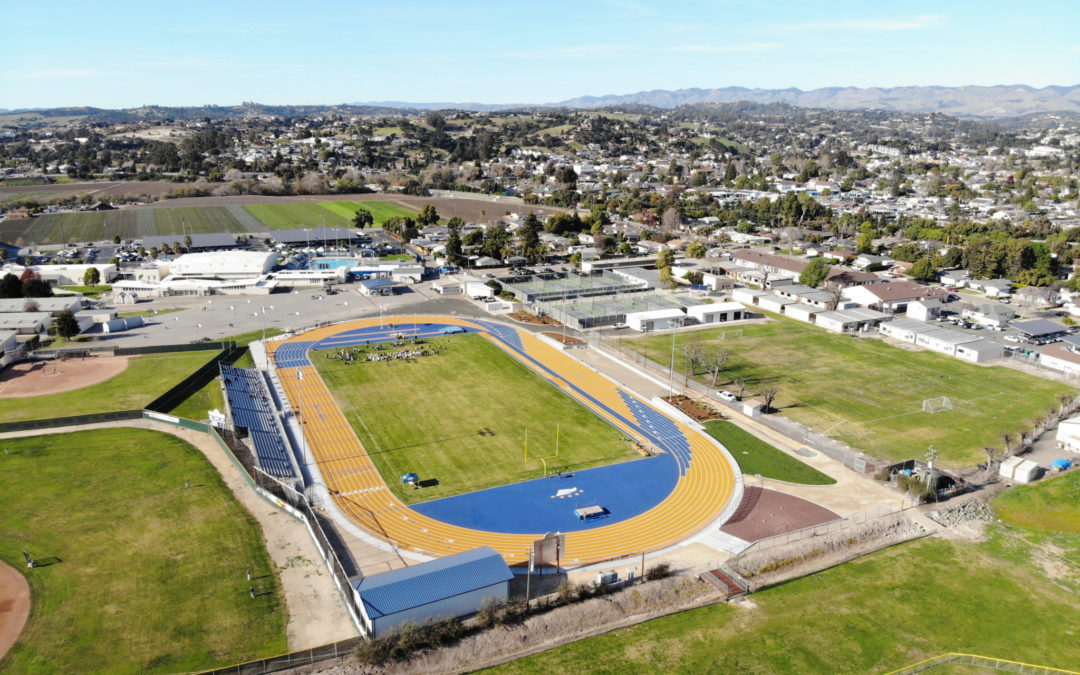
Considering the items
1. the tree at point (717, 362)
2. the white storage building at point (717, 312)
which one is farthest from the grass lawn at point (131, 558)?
the white storage building at point (717, 312)

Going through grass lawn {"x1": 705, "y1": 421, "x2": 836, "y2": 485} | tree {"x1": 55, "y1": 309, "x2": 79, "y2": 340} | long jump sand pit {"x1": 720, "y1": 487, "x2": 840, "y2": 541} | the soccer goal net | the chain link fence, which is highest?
tree {"x1": 55, "y1": 309, "x2": 79, "y2": 340}

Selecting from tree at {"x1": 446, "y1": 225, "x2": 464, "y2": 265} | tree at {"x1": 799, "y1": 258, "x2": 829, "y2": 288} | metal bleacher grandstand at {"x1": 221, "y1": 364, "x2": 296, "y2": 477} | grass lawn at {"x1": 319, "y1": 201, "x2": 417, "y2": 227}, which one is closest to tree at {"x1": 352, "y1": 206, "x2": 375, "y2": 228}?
grass lawn at {"x1": 319, "y1": 201, "x2": 417, "y2": 227}

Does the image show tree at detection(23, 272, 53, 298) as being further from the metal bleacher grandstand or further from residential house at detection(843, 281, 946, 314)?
residential house at detection(843, 281, 946, 314)

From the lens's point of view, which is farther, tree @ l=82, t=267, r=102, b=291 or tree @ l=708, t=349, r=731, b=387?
tree @ l=82, t=267, r=102, b=291

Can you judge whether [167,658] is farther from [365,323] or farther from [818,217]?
[818,217]

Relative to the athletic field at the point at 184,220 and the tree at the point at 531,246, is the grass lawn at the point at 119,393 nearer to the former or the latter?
the tree at the point at 531,246

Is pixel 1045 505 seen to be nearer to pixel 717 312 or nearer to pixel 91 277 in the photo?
pixel 717 312

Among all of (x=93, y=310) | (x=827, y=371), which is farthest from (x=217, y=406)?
(x=827, y=371)
